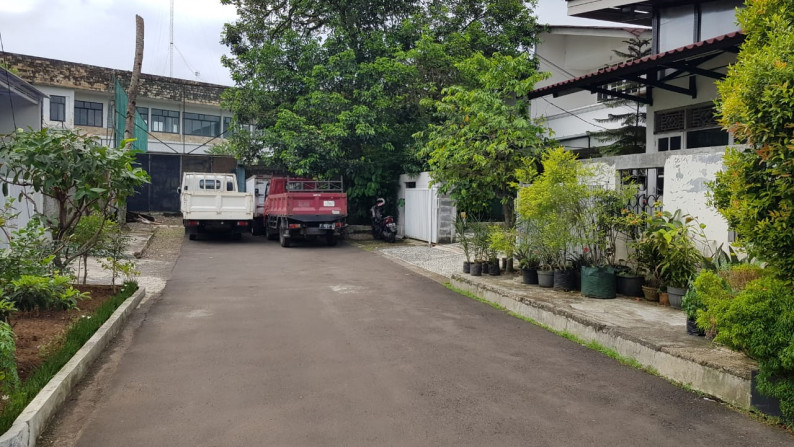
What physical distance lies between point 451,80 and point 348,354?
16.2 metres

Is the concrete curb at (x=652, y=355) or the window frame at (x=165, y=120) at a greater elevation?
the window frame at (x=165, y=120)

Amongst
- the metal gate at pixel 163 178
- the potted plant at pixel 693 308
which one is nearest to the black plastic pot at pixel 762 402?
the potted plant at pixel 693 308

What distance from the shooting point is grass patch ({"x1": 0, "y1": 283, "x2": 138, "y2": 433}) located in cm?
399

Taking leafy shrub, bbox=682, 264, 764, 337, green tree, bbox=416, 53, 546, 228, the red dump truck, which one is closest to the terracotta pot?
leafy shrub, bbox=682, 264, 764, 337

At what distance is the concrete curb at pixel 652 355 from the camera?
4.82 m

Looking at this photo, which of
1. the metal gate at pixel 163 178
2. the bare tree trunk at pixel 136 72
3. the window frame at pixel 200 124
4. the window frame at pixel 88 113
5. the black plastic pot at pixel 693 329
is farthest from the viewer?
the window frame at pixel 200 124

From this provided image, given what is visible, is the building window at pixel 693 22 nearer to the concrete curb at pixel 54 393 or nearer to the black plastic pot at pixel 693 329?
the black plastic pot at pixel 693 329

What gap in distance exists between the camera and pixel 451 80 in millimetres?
20938

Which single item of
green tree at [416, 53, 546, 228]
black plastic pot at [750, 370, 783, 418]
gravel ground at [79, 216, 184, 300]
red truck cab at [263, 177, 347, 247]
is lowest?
black plastic pot at [750, 370, 783, 418]

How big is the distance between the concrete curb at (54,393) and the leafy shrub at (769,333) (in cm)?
498

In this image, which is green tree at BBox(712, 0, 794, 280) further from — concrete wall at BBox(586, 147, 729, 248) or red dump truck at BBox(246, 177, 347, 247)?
→ red dump truck at BBox(246, 177, 347, 247)

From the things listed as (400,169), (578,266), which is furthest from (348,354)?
(400,169)

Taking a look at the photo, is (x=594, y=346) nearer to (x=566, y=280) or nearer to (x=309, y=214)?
(x=566, y=280)

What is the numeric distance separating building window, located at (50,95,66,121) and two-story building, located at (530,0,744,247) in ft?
89.8
